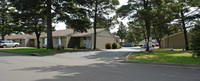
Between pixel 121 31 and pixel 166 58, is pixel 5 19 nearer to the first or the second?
pixel 166 58

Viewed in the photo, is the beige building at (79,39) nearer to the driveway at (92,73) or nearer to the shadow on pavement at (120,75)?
the driveway at (92,73)

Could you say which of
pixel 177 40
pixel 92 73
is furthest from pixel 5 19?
pixel 177 40

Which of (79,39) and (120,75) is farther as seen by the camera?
(79,39)

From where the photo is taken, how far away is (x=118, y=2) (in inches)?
1013

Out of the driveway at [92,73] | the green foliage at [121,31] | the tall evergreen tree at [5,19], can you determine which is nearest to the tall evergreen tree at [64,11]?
the driveway at [92,73]

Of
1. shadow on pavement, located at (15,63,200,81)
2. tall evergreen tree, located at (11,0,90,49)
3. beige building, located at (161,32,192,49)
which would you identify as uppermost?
tall evergreen tree, located at (11,0,90,49)

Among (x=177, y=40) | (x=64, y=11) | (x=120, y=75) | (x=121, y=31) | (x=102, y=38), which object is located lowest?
(x=120, y=75)

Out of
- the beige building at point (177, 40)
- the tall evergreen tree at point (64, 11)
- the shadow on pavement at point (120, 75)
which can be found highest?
the tall evergreen tree at point (64, 11)

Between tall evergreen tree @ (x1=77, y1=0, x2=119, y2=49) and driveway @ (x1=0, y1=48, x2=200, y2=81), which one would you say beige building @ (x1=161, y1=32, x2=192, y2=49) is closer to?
tall evergreen tree @ (x1=77, y1=0, x2=119, y2=49)

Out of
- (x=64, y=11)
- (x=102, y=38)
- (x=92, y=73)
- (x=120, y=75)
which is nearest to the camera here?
(x=120, y=75)

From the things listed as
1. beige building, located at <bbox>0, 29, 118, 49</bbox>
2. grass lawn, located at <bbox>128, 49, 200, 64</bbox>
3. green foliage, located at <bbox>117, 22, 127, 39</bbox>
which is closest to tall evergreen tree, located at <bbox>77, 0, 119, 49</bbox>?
→ beige building, located at <bbox>0, 29, 118, 49</bbox>

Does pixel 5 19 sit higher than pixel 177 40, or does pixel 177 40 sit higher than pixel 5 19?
pixel 5 19

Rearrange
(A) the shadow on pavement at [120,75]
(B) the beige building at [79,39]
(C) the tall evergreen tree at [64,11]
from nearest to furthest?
(A) the shadow on pavement at [120,75] → (C) the tall evergreen tree at [64,11] → (B) the beige building at [79,39]

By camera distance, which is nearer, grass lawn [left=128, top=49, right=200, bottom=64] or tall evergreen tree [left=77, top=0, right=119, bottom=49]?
grass lawn [left=128, top=49, right=200, bottom=64]
